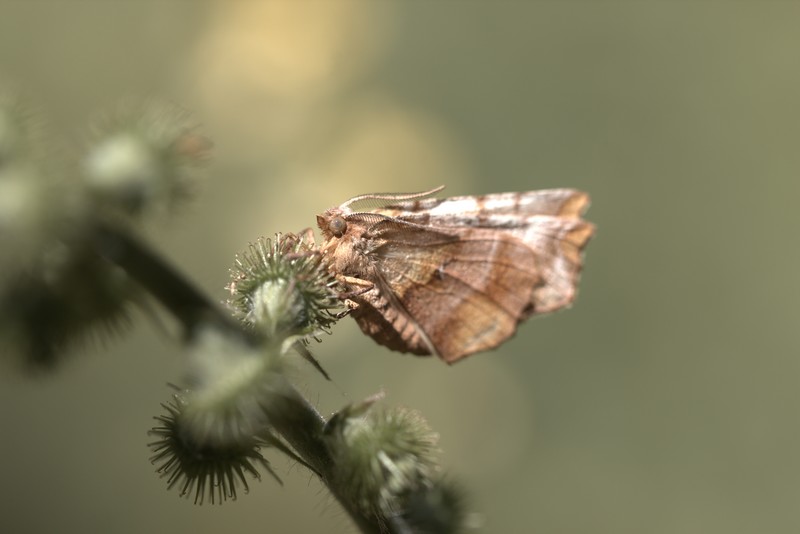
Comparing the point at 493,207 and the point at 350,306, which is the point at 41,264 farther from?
the point at 493,207

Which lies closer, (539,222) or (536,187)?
(539,222)

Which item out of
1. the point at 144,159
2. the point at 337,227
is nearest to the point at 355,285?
the point at 337,227

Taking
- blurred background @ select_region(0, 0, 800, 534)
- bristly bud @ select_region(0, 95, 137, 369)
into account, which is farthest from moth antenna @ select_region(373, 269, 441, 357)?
blurred background @ select_region(0, 0, 800, 534)

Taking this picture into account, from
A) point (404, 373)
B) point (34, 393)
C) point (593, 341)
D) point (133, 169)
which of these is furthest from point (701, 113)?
point (133, 169)

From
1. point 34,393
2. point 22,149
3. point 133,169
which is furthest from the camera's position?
point 34,393

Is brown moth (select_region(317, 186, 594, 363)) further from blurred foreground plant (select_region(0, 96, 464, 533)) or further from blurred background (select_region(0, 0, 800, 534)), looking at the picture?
blurred background (select_region(0, 0, 800, 534))

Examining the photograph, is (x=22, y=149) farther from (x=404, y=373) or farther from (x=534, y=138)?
(x=534, y=138)

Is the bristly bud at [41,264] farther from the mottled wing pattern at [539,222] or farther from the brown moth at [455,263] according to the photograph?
the mottled wing pattern at [539,222]
